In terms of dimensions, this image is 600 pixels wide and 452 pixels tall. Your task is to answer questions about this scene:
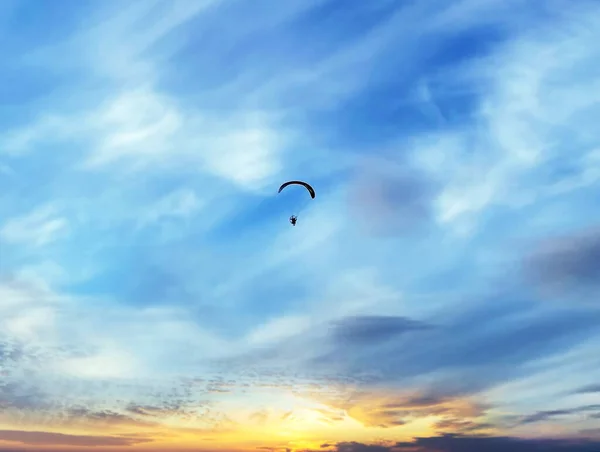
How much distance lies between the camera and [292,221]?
158125mm

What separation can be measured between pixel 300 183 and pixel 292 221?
12268mm

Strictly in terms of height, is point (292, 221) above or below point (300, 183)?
below

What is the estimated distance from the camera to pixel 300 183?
540 ft
